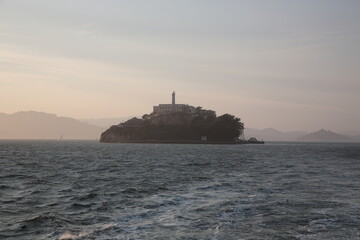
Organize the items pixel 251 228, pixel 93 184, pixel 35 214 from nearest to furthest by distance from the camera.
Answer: pixel 251 228, pixel 35 214, pixel 93 184

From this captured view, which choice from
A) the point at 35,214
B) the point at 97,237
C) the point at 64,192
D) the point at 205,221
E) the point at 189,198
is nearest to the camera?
the point at 97,237

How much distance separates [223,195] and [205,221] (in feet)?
30.5

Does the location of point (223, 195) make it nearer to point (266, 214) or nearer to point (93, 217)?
point (266, 214)

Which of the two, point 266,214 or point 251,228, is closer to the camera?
point 251,228

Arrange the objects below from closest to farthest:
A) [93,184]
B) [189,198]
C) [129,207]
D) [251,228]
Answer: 1. [251,228]
2. [129,207]
3. [189,198]
4. [93,184]

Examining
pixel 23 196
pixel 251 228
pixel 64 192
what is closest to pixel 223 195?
pixel 251 228

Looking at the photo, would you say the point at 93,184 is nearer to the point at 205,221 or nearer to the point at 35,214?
the point at 35,214

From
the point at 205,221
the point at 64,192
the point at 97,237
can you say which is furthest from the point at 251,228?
the point at 64,192

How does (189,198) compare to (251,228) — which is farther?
(189,198)

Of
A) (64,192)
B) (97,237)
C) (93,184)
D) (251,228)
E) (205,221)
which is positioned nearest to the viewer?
(97,237)

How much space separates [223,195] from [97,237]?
1427 cm

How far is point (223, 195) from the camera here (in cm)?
2819

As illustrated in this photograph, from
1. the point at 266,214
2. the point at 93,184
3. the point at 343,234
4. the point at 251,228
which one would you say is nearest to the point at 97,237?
the point at 251,228

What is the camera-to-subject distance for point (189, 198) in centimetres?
2697
